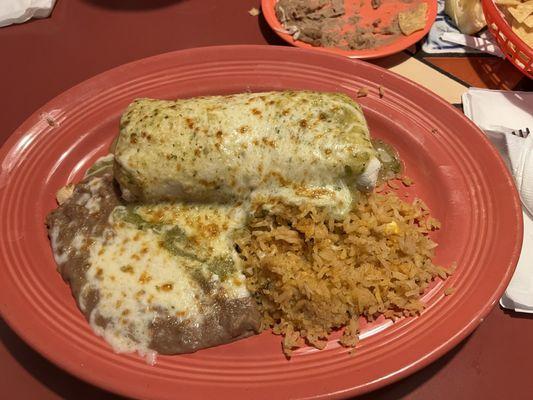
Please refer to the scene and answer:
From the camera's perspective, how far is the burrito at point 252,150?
74.8 inches

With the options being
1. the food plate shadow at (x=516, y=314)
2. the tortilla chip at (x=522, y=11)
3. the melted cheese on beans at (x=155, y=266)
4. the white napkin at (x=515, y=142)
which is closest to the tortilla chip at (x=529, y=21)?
the tortilla chip at (x=522, y=11)

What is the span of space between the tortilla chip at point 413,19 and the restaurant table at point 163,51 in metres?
0.11

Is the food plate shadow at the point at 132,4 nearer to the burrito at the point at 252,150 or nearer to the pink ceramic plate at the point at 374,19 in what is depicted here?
the pink ceramic plate at the point at 374,19

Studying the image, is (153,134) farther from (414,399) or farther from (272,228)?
(414,399)

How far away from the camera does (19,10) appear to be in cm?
312

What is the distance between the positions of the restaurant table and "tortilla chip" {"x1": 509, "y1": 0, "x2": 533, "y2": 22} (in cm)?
37

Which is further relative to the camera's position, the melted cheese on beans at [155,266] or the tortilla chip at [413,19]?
the tortilla chip at [413,19]

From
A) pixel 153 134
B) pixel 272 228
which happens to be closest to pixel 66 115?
pixel 153 134

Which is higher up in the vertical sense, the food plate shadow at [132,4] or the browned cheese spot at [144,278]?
the food plate shadow at [132,4]

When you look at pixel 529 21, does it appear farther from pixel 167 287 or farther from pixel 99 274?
pixel 99 274

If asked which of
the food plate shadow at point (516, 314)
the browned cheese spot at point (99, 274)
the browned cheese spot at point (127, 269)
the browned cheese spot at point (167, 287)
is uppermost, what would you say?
the browned cheese spot at point (127, 269)

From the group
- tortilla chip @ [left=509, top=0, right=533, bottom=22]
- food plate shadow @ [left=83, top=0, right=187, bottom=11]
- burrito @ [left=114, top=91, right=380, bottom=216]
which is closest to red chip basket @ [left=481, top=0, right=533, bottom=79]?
tortilla chip @ [left=509, top=0, right=533, bottom=22]

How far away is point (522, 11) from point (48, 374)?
264 cm

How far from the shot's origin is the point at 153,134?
6.45ft
